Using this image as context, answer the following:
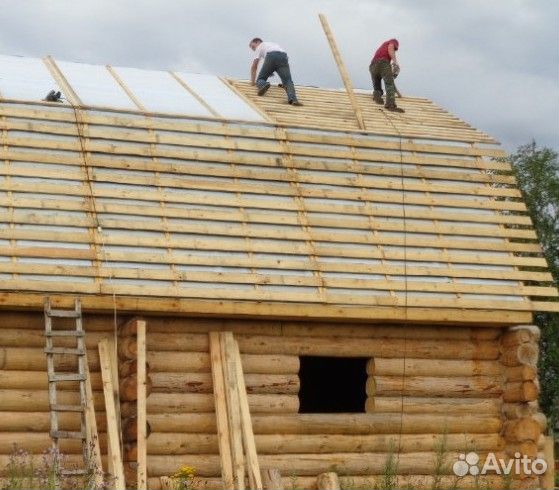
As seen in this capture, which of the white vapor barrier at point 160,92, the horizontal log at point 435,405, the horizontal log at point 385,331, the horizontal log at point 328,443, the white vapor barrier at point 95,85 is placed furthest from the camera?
the white vapor barrier at point 160,92

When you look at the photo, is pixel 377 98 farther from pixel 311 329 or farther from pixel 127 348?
pixel 127 348

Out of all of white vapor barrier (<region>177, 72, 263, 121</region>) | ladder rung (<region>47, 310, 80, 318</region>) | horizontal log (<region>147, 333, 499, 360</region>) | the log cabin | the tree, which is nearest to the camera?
ladder rung (<region>47, 310, 80, 318</region>)

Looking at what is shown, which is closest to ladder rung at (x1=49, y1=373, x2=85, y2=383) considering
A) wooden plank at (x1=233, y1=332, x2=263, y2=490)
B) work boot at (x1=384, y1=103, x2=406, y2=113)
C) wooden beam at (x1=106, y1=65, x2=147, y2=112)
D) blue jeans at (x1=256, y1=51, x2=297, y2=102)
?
wooden plank at (x1=233, y1=332, x2=263, y2=490)

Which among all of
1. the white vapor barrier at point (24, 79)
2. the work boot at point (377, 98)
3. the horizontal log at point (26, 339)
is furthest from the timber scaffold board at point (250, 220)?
the work boot at point (377, 98)

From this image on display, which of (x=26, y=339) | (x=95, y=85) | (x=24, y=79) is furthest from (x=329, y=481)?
(x=24, y=79)

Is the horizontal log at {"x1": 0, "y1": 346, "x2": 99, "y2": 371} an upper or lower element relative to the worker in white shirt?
lower

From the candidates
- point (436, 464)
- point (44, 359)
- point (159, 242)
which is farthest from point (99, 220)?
point (436, 464)

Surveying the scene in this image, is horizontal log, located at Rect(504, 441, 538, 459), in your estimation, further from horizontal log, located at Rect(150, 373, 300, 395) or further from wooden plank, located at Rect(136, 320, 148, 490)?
wooden plank, located at Rect(136, 320, 148, 490)

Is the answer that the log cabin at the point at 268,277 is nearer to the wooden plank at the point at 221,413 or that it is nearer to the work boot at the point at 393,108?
the wooden plank at the point at 221,413

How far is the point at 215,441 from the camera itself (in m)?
15.5

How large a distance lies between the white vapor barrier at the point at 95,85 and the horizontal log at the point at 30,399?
180 inches

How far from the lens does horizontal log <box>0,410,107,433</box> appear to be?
48.4 ft

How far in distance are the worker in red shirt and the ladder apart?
8275 mm

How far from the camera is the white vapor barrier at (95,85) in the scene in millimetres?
17891
